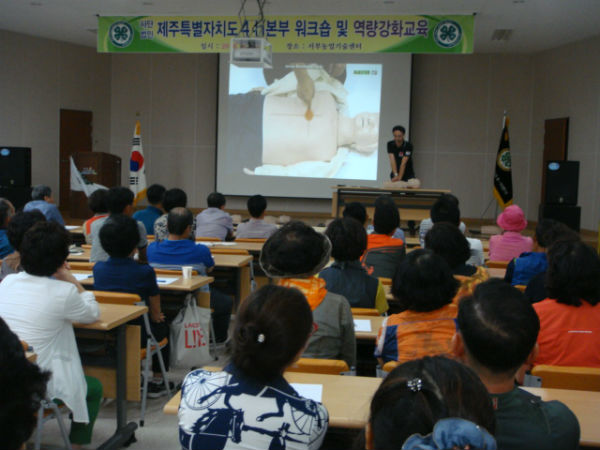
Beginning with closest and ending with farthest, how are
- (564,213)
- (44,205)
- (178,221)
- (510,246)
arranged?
(178,221) → (510,246) → (44,205) → (564,213)

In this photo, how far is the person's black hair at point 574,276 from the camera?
2305 millimetres

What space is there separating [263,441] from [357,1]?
7392 mm

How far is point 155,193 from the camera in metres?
5.58

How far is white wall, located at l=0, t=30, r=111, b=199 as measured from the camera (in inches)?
400

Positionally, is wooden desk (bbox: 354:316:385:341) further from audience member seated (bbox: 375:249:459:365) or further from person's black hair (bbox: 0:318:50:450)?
person's black hair (bbox: 0:318:50:450)

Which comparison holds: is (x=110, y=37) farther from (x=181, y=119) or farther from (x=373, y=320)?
(x=373, y=320)

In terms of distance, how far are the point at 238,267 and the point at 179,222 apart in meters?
0.71

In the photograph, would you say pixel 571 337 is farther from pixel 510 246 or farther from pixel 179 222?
pixel 179 222

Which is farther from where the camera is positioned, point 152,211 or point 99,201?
point 152,211

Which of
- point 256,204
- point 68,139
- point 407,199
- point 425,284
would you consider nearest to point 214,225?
point 256,204

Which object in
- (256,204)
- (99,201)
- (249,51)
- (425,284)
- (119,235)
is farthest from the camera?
(249,51)

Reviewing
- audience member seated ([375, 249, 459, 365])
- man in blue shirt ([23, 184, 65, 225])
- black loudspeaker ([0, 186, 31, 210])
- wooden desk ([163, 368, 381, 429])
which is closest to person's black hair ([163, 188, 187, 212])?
man in blue shirt ([23, 184, 65, 225])

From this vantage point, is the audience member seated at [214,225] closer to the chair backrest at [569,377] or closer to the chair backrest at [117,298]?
the chair backrest at [117,298]

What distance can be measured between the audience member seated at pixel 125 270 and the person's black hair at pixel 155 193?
2.39m
